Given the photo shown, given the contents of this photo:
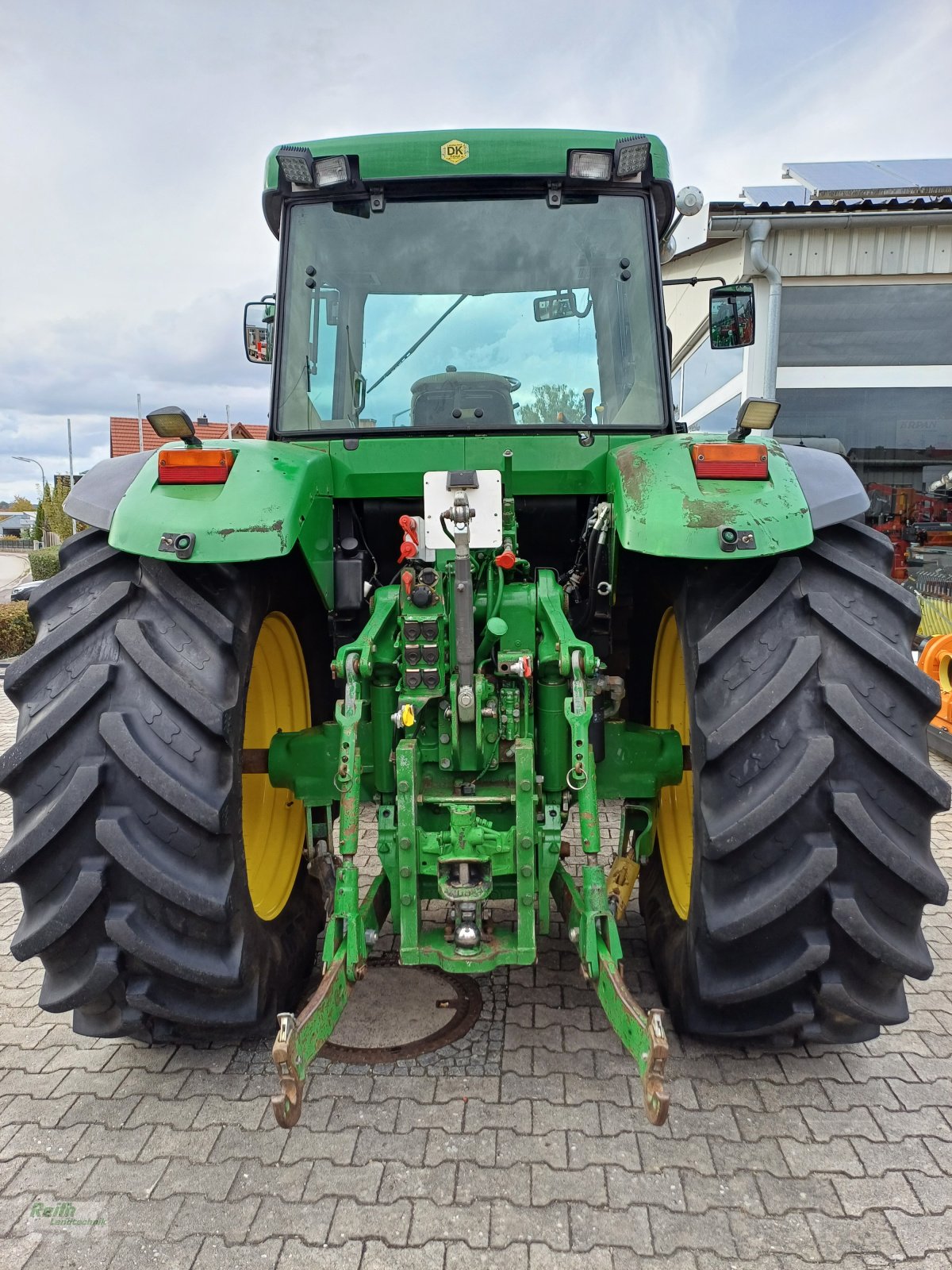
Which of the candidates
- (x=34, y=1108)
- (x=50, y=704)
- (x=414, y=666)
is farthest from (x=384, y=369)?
(x=34, y=1108)

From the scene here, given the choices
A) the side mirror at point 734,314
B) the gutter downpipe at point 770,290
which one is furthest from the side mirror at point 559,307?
the gutter downpipe at point 770,290

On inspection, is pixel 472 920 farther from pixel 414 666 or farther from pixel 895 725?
pixel 895 725

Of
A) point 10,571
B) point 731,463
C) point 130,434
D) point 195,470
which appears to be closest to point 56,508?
point 10,571

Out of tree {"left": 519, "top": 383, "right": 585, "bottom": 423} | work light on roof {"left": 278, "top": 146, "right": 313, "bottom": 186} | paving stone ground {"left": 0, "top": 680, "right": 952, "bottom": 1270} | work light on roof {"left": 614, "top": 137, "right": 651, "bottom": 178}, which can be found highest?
work light on roof {"left": 614, "top": 137, "right": 651, "bottom": 178}

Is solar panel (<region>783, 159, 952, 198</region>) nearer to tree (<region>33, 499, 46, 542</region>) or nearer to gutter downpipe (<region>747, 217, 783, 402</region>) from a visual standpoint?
gutter downpipe (<region>747, 217, 783, 402</region>)

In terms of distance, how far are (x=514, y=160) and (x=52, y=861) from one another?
255 centimetres

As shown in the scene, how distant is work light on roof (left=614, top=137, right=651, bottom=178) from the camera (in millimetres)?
2869

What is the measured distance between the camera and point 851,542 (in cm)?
234

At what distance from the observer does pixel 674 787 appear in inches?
115

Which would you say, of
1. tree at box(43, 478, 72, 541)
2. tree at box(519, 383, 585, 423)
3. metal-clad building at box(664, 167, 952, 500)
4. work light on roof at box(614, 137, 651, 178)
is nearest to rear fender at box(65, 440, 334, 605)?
tree at box(519, 383, 585, 423)

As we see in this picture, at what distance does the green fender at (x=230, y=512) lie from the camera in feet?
6.95

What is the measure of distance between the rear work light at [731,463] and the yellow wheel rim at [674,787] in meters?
0.59

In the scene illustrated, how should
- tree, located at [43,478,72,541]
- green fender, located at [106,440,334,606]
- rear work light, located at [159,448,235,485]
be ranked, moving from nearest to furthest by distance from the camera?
green fender, located at [106,440,334,606] < rear work light, located at [159,448,235,485] < tree, located at [43,478,72,541]

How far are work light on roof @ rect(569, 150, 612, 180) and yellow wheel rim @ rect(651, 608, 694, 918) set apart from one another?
1476mm
